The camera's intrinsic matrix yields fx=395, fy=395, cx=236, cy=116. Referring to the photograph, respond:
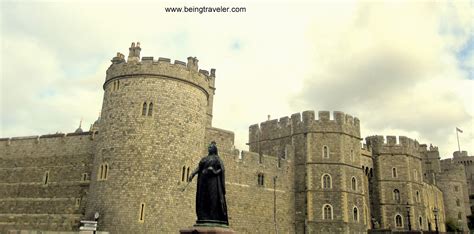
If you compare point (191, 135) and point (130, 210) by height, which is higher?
point (191, 135)

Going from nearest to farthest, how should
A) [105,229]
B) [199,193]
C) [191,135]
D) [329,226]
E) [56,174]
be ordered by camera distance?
1. [199,193]
2. [105,229]
3. [191,135]
4. [56,174]
5. [329,226]

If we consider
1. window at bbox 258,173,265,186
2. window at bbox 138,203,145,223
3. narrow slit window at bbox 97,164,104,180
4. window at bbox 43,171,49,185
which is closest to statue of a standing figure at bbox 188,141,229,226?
window at bbox 138,203,145,223

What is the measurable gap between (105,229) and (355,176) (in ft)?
64.5

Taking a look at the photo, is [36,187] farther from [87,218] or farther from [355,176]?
[355,176]

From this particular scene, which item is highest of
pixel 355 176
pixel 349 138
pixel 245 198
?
pixel 349 138

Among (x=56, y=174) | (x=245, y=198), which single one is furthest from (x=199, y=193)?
(x=56, y=174)

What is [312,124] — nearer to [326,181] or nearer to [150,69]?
[326,181]

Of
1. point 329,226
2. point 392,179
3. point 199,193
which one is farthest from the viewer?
point 392,179

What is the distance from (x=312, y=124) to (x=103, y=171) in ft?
55.5

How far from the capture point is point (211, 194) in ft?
32.7

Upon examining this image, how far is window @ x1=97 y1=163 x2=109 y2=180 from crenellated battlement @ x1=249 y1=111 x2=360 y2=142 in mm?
16134

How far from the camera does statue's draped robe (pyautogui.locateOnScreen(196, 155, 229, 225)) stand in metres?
9.83

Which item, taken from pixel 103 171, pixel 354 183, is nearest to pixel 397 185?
pixel 354 183

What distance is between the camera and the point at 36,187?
27547 millimetres
